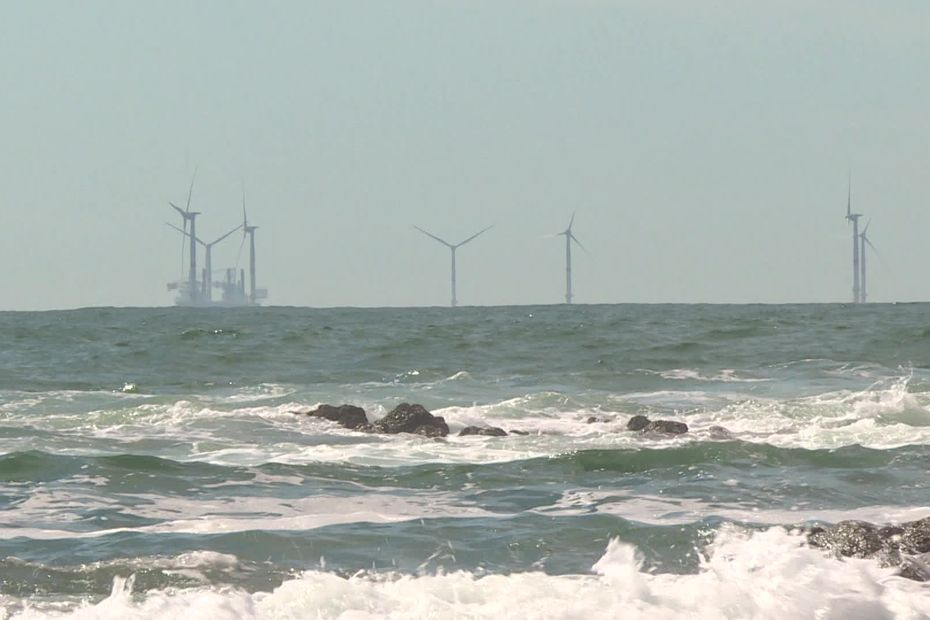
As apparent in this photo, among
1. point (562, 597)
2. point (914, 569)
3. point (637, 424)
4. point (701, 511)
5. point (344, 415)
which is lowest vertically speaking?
point (562, 597)

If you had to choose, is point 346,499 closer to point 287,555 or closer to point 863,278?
point 287,555

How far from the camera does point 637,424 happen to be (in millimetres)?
24500

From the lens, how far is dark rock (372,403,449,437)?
24.3 m

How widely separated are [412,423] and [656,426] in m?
3.87

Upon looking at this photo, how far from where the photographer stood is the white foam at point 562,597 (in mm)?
11344

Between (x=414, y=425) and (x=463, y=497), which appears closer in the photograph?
(x=463, y=497)

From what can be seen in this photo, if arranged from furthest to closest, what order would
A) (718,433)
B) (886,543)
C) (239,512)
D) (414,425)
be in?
(414,425)
(718,433)
(239,512)
(886,543)

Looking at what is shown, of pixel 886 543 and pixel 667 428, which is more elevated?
pixel 667 428

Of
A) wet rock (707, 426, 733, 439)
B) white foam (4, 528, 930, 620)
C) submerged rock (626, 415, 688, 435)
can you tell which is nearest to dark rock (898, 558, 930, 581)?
white foam (4, 528, 930, 620)

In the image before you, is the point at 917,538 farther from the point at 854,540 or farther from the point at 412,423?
the point at 412,423

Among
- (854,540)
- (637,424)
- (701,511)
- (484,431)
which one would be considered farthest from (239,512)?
(637,424)

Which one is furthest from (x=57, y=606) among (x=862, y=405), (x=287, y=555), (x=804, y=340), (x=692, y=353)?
(x=804, y=340)

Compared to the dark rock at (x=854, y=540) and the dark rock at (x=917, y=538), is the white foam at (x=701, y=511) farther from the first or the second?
the dark rock at (x=917, y=538)

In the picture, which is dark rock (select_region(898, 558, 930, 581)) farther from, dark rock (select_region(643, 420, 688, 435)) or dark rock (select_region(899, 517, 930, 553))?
dark rock (select_region(643, 420, 688, 435))
